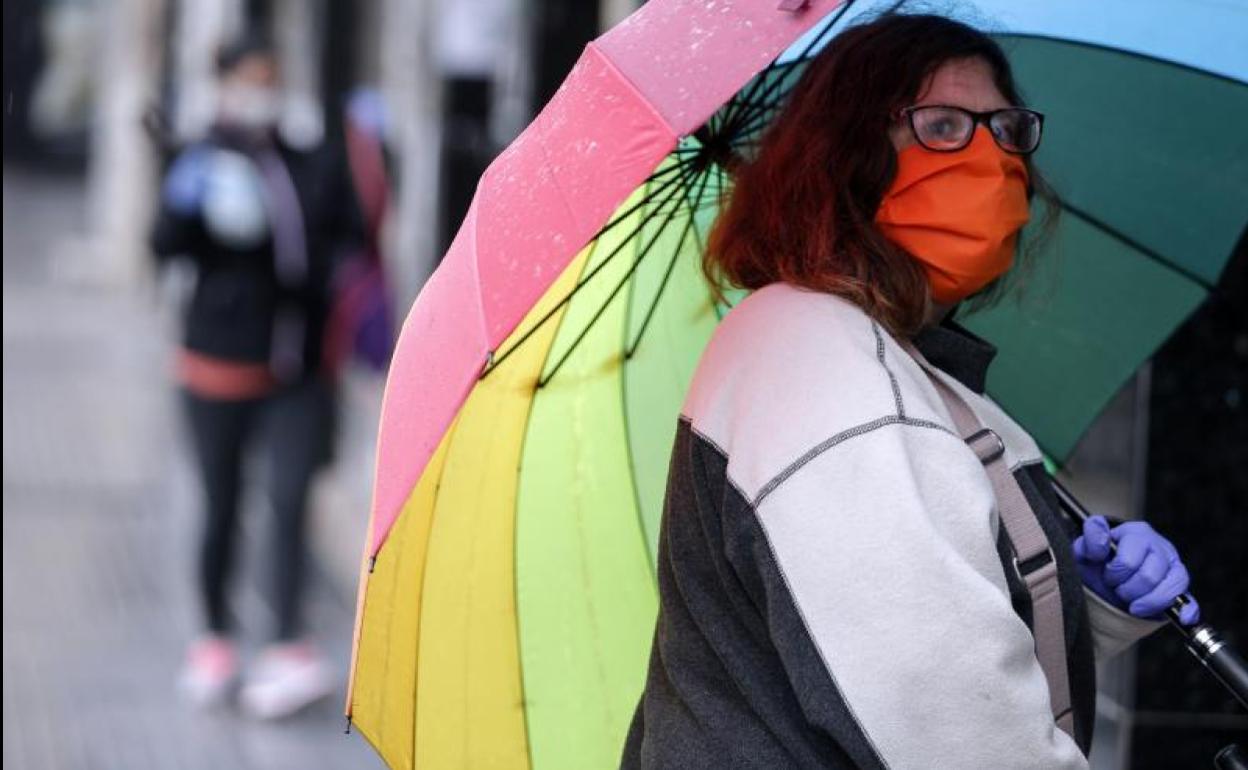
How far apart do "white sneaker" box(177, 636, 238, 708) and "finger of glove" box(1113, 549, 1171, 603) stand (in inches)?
183

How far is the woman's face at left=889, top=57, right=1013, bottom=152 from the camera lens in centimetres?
247

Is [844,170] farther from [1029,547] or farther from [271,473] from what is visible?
[271,473]

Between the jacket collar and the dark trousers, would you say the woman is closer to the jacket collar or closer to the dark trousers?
the jacket collar

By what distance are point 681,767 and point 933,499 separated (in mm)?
456

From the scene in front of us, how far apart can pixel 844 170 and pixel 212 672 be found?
469 centimetres

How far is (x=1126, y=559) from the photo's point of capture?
8.28ft

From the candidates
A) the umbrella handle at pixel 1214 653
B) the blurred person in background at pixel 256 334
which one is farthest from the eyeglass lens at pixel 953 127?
the blurred person in background at pixel 256 334

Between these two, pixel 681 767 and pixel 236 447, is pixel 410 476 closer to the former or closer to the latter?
pixel 681 767

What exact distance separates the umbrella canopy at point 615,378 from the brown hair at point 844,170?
Answer: 0.09 meters

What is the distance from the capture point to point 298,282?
6.56 m

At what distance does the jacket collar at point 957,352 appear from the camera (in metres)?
2.44

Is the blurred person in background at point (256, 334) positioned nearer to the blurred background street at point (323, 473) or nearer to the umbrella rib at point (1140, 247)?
the blurred background street at point (323, 473)

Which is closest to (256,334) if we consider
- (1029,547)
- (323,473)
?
(323,473)

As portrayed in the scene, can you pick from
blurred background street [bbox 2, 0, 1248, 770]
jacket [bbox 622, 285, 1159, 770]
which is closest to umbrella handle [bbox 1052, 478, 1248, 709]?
jacket [bbox 622, 285, 1159, 770]
